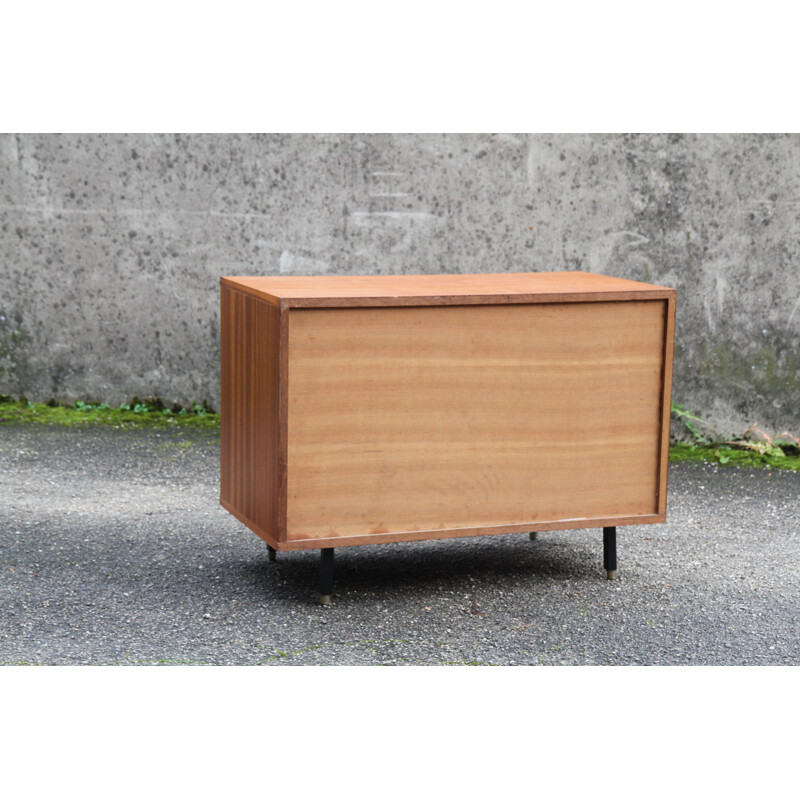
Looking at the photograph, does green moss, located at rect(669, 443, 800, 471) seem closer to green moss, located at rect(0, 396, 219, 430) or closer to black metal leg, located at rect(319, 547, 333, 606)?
green moss, located at rect(0, 396, 219, 430)

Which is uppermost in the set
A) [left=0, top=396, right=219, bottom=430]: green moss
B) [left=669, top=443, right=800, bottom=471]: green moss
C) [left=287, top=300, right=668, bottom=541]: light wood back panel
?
[left=287, top=300, right=668, bottom=541]: light wood back panel

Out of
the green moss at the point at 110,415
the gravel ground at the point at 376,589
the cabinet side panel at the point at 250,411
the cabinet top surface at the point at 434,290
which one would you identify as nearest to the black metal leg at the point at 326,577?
the gravel ground at the point at 376,589

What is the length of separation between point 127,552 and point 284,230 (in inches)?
103

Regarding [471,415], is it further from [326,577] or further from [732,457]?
[732,457]

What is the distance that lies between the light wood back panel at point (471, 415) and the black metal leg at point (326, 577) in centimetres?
14

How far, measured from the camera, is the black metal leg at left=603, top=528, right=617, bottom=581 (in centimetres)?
426

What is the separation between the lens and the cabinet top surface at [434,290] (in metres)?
3.71

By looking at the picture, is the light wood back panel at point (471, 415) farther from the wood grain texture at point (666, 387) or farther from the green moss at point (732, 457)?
the green moss at point (732, 457)

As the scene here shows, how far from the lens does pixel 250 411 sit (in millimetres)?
3992

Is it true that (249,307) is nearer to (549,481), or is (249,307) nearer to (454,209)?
(549,481)

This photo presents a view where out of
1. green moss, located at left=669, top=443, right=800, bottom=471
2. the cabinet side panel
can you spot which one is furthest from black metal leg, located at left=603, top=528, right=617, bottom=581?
green moss, located at left=669, top=443, right=800, bottom=471

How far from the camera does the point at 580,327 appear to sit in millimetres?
3975

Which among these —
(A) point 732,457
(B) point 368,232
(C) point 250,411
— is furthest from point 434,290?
(A) point 732,457

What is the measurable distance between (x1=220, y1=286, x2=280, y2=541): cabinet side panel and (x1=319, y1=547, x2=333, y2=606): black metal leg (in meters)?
0.21
